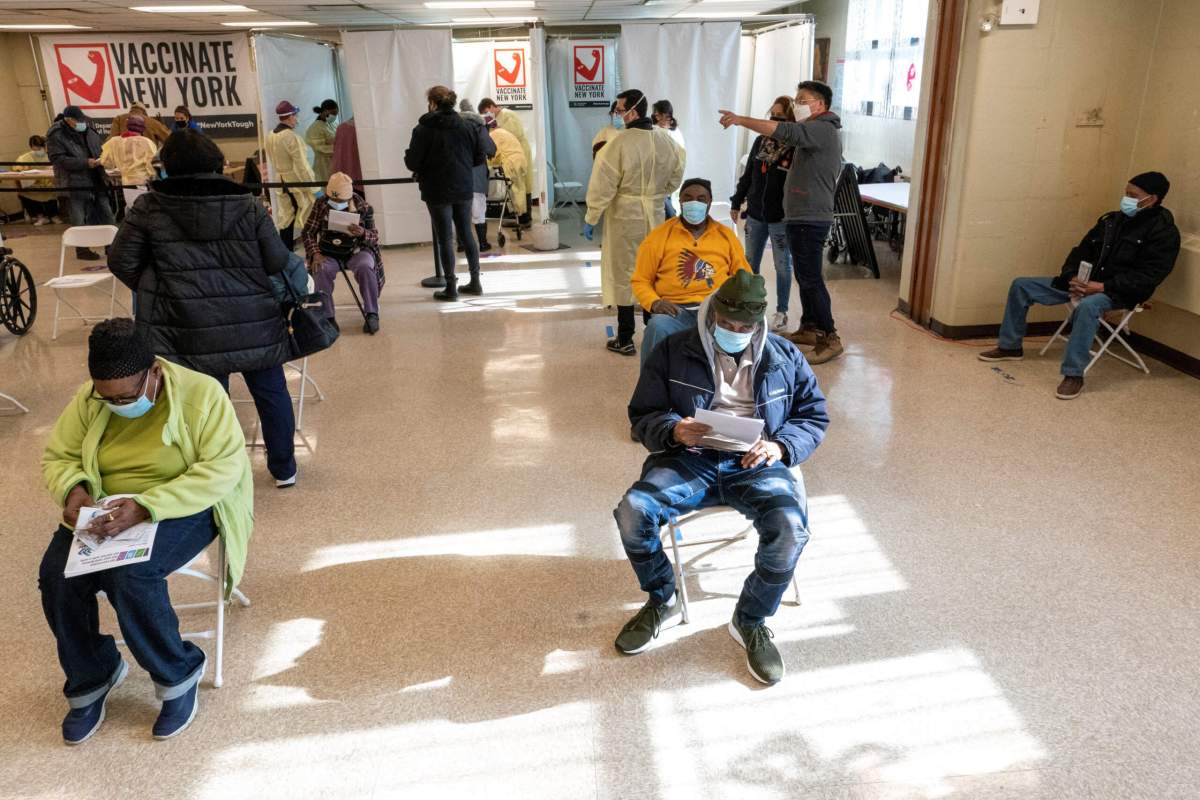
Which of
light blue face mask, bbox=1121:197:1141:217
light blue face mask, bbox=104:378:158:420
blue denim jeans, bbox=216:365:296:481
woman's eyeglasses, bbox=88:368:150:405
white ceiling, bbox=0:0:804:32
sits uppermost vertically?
white ceiling, bbox=0:0:804:32

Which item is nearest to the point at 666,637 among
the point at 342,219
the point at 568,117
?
the point at 342,219

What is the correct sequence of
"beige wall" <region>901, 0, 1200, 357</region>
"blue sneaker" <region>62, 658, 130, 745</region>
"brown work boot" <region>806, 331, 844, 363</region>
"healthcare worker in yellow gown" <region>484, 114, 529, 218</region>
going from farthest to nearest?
1. "healthcare worker in yellow gown" <region>484, 114, 529, 218</region>
2. "brown work boot" <region>806, 331, 844, 363</region>
3. "beige wall" <region>901, 0, 1200, 357</region>
4. "blue sneaker" <region>62, 658, 130, 745</region>

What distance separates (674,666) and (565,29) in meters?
10.7

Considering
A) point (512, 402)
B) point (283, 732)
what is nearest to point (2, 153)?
point (512, 402)

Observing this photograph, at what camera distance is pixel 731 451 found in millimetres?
2670

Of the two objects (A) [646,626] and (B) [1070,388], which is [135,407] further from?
(B) [1070,388]

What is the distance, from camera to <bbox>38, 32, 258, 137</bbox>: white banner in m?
11.6

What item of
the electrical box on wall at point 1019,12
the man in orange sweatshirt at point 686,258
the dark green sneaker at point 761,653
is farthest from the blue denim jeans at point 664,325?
the electrical box on wall at point 1019,12

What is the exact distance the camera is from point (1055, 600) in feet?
9.53

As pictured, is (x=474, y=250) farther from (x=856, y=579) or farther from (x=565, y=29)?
(x=565, y=29)

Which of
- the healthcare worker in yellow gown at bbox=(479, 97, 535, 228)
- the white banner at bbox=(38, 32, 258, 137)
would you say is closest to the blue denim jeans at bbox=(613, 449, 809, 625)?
the healthcare worker in yellow gown at bbox=(479, 97, 535, 228)

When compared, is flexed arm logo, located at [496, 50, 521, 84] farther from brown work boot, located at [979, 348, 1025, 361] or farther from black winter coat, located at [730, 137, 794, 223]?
brown work boot, located at [979, 348, 1025, 361]

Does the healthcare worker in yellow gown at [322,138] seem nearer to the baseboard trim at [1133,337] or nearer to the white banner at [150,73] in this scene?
the white banner at [150,73]

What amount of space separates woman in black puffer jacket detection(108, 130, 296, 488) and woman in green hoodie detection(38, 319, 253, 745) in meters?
0.98
